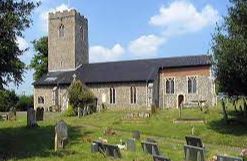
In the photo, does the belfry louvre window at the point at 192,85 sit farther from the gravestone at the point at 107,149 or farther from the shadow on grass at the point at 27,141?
the gravestone at the point at 107,149

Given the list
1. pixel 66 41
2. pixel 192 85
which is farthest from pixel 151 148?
pixel 66 41

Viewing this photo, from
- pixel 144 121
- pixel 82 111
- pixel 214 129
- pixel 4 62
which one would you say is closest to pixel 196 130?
pixel 214 129

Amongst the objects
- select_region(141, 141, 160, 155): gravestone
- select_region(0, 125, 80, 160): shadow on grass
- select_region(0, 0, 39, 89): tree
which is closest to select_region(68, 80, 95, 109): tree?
select_region(0, 125, 80, 160): shadow on grass

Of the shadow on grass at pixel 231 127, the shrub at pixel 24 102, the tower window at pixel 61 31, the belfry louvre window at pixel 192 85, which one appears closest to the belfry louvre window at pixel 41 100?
the shrub at pixel 24 102

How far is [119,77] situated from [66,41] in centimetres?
1366

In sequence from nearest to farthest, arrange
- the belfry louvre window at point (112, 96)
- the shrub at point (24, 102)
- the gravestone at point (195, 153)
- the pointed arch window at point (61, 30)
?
the gravestone at point (195, 153)
the belfry louvre window at point (112, 96)
the pointed arch window at point (61, 30)
the shrub at point (24, 102)

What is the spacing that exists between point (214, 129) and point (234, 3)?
27.3ft

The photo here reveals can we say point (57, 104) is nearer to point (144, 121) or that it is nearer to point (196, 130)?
point (144, 121)

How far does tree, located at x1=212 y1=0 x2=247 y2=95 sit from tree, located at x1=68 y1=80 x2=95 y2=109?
26.5m

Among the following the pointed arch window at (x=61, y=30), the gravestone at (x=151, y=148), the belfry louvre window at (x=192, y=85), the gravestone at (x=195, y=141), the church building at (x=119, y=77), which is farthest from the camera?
the pointed arch window at (x=61, y=30)

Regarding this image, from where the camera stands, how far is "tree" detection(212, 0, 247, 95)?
30.8 meters

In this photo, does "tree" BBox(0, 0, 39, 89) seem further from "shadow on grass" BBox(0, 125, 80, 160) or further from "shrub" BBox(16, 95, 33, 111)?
"shrub" BBox(16, 95, 33, 111)

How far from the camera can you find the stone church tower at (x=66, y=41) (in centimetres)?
7781

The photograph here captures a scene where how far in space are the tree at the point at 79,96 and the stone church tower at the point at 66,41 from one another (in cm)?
1920
